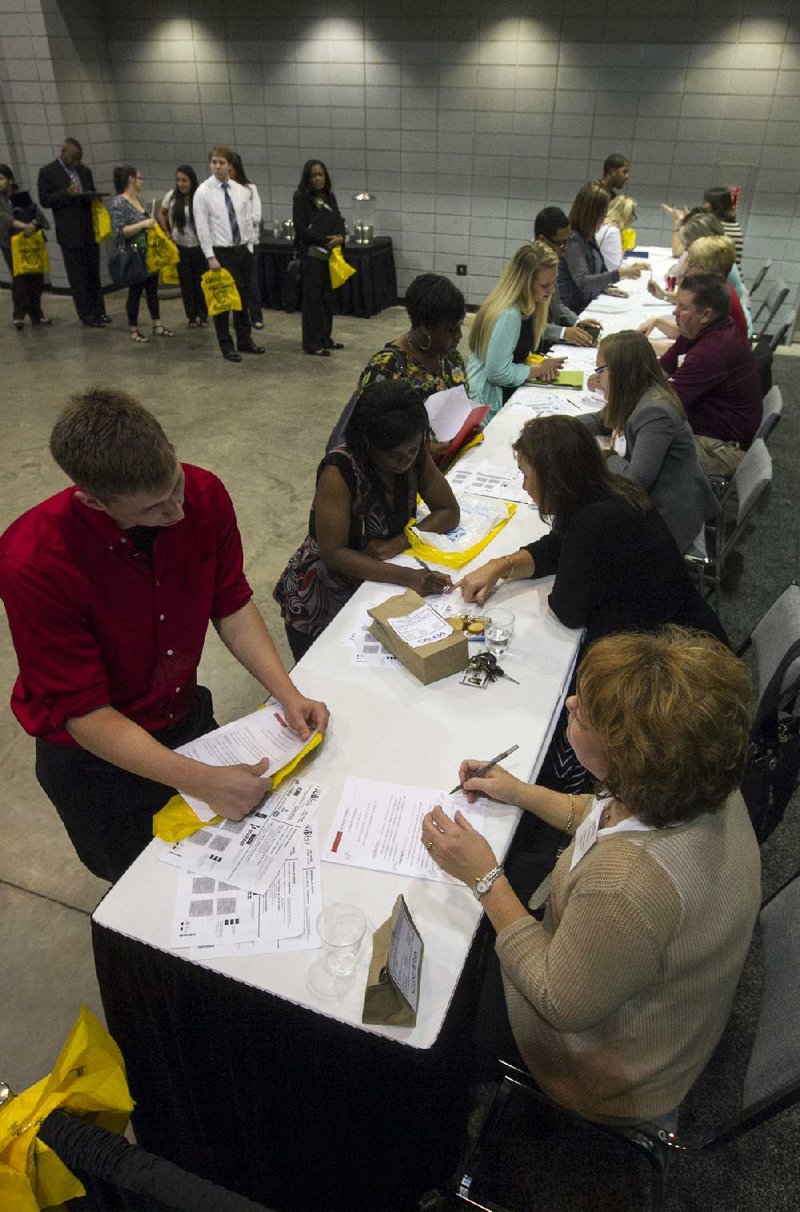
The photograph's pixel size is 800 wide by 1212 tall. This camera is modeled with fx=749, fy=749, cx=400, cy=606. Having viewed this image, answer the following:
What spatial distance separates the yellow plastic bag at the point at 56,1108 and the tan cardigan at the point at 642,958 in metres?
0.63

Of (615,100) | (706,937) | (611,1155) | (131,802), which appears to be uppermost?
(615,100)

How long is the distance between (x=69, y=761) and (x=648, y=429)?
7.54 feet

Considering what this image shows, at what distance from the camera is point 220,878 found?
1.41 metres

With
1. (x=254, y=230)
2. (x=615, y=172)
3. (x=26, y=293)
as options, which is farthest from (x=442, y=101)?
(x=26, y=293)

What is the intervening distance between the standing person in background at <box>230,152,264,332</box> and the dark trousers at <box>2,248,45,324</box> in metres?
2.18

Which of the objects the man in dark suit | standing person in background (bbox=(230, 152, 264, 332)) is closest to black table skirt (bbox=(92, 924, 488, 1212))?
standing person in background (bbox=(230, 152, 264, 332))

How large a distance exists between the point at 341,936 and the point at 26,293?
8378 millimetres

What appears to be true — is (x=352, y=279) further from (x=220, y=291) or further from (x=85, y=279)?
(x=85, y=279)

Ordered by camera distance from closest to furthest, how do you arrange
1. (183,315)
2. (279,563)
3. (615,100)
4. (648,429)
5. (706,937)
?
(706,937), (648,429), (279,563), (615,100), (183,315)

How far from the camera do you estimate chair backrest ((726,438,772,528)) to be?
2.86 m

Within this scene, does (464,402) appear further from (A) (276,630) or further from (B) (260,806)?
(B) (260,806)

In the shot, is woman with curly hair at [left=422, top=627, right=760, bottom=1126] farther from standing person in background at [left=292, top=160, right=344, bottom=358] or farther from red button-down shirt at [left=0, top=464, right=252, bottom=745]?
standing person in background at [left=292, top=160, right=344, bottom=358]

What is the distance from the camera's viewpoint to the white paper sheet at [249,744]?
5.32 feet

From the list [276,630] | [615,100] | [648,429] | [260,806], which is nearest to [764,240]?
[615,100]
